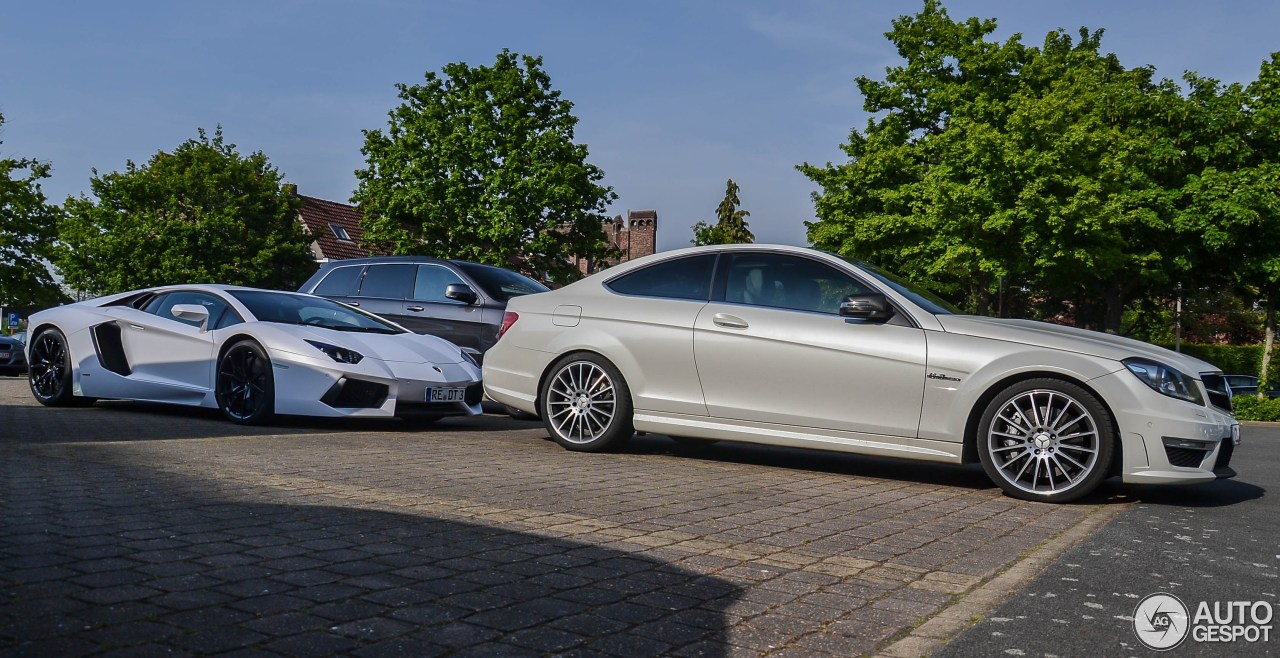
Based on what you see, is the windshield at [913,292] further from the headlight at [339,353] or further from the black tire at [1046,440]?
the headlight at [339,353]

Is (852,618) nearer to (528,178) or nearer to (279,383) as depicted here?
(279,383)

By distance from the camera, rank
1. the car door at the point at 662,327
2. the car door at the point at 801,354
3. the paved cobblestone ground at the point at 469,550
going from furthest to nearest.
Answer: the car door at the point at 662,327, the car door at the point at 801,354, the paved cobblestone ground at the point at 469,550

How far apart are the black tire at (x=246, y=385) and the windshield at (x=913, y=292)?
16.2ft

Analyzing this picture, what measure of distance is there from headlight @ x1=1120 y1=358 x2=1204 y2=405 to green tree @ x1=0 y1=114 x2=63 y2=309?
4628 cm

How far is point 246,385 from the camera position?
8.94m

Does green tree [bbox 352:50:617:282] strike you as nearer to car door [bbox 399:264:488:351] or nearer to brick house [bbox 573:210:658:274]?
car door [bbox 399:264:488:351]

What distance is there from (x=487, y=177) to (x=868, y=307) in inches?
1230

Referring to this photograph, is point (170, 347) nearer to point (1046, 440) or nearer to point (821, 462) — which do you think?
point (821, 462)

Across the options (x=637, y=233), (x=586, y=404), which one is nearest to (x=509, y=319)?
(x=586, y=404)

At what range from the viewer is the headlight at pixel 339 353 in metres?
8.71

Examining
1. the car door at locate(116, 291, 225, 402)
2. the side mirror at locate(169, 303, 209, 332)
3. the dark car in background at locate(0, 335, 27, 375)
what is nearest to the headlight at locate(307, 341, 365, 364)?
the car door at locate(116, 291, 225, 402)

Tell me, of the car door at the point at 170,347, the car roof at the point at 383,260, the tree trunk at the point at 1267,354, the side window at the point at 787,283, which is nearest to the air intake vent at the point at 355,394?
the car door at the point at 170,347

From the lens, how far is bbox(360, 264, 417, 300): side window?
11.9 meters

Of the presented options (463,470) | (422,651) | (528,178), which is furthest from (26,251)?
(422,651)
